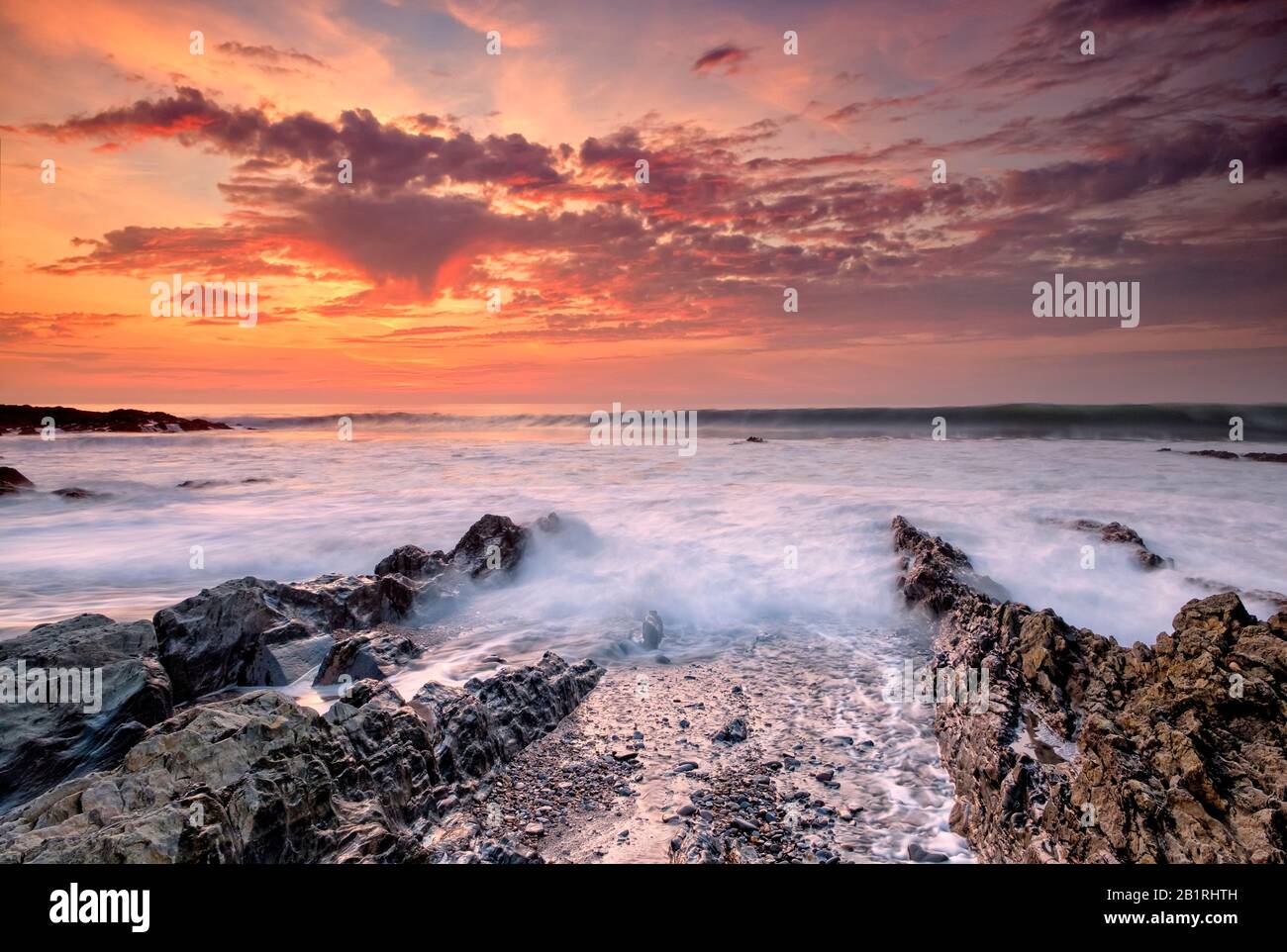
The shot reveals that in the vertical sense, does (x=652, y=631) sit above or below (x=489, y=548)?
below

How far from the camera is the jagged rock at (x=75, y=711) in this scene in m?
5.10

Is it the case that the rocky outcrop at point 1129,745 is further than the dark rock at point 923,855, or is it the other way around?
the dark rock at point 923,855

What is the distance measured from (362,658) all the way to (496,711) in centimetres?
214

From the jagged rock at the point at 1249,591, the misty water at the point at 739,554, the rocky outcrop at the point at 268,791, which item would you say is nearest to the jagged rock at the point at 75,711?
the rocky outcrop at the point at 268,791

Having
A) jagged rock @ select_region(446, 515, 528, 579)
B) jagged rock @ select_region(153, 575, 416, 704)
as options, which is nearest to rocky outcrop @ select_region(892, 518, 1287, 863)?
jagged rock @ select_region(153, 575, 416, 704)

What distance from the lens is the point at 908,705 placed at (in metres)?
6.89

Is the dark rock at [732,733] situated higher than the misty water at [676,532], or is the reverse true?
the misty water at [676,532]

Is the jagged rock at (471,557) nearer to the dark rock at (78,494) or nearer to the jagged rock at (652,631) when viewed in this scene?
the jagged rock at (652,631)

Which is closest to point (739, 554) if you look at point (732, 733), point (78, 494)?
point (732, 733)

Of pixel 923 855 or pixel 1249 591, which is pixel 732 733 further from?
pixel 1249 591

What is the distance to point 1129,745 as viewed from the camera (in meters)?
4.37

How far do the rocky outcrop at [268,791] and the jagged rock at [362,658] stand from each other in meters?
1.73
